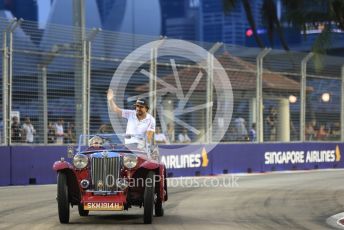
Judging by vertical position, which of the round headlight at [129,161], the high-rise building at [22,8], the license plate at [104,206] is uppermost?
the high-rise building at [22,8]

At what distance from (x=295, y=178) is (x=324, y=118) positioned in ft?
22.3

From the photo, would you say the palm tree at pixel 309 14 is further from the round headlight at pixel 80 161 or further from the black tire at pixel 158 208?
the round headlight at pixel 80 161

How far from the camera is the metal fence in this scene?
19.4 metres

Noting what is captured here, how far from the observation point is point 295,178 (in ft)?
70.9

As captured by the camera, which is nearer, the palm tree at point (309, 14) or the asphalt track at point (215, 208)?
the asphalt track at point (215, 208)

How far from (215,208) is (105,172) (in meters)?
3.18

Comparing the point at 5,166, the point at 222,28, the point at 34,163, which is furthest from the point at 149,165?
the point at 222,28

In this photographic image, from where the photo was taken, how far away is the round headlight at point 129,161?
10789mm

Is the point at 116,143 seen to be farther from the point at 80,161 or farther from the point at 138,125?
the point at 80,161

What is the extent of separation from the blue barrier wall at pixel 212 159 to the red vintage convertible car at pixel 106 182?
27.3ft

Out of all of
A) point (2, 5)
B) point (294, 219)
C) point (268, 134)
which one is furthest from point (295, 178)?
point (2, 5)

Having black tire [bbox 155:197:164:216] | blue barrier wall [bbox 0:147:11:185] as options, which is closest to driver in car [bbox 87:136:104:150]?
black tire [bbox 155:197:164:216]

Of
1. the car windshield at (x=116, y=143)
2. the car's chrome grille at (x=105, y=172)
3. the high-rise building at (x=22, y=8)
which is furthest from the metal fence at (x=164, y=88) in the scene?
the high-rise building at (x=22, y=8)

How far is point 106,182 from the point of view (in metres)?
10.7
